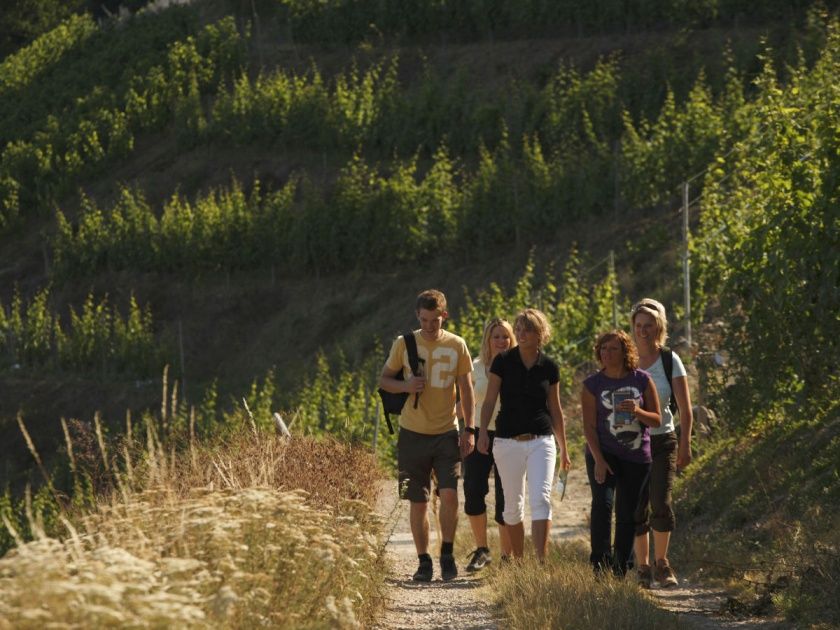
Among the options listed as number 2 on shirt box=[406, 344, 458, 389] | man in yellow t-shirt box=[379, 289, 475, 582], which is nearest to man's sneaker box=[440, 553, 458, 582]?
man in yellow t-shirt box=[379, 289, 475, 582]

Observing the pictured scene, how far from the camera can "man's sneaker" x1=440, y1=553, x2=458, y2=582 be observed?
1072cm

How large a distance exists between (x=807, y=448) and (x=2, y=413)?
30796 mm

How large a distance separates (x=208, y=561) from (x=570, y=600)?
7.63 feet

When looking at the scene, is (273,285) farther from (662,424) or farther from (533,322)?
(662,424)

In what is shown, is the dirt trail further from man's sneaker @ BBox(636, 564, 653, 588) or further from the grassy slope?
the grassy slope

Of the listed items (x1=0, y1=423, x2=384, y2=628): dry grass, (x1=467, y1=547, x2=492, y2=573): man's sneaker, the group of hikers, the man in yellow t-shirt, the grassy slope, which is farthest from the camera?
the grassy slope

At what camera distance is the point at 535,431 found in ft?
33.4

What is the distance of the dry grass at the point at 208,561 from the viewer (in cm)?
540

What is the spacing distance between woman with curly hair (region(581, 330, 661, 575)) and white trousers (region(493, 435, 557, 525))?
1.48 ft

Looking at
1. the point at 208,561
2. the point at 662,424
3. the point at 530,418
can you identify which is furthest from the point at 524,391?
the point at 208,561

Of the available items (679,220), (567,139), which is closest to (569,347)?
(679,220)

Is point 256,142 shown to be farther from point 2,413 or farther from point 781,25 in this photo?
point 781,25

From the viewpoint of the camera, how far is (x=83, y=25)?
57.7 m

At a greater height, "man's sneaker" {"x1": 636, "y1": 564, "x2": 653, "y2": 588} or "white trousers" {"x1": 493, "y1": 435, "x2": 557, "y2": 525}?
"white trousers" {"x1": 493, "y1": 435, "x2": 557, "y2": 525}
